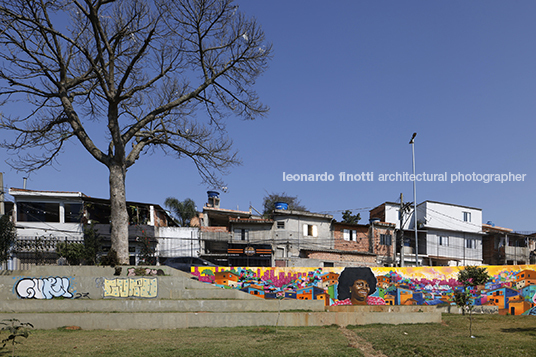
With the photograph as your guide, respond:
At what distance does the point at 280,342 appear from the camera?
11500 millimetres

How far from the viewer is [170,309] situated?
608 inches

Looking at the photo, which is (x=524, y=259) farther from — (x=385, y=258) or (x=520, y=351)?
(x=520, y=351)

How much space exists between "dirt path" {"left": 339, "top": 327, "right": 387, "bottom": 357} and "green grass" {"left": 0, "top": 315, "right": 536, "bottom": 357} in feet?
0.59

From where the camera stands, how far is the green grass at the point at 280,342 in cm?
997

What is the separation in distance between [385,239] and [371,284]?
2230 centimetres

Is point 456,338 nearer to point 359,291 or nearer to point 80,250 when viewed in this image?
point 359,291

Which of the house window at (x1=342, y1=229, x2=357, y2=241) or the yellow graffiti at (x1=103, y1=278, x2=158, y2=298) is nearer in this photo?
the yellow graffiti at (x1=103, y1=278, x2=158, y2=298)

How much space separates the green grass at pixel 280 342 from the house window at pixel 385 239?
2759cm

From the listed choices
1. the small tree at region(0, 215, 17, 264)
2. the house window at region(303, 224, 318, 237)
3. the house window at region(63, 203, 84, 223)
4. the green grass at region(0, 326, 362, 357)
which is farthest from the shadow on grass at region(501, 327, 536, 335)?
the house window at region(63, 203, 84, 223)

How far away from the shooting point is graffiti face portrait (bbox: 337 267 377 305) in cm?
2169

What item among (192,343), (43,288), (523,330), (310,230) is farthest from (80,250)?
(310,230)

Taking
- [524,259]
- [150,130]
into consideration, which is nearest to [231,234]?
[150,130]

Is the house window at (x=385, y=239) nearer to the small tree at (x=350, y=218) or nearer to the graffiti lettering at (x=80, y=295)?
the small tree at (x=350, y=218)

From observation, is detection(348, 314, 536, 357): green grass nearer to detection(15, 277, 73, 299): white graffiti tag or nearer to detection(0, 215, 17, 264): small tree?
detection(15, 277, 73, 299): white graffiti tag
